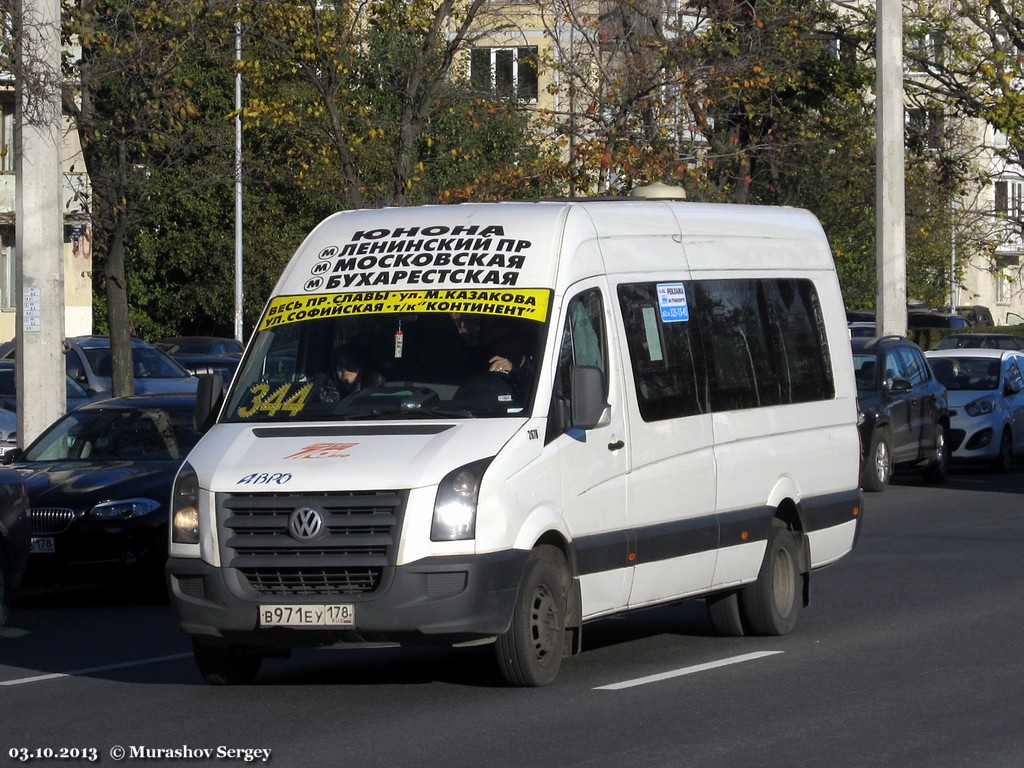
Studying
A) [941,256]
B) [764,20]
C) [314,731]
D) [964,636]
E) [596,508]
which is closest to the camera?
[314,731]

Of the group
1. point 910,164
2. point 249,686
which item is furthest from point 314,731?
point 910,164

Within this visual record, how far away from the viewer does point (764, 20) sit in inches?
1079

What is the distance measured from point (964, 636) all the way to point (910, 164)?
23973mm

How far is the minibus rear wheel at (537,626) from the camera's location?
855cm

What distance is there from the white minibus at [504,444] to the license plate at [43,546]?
3.95m

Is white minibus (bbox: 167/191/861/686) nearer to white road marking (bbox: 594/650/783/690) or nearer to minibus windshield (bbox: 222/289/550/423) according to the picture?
minibus windshield (bbox: 222/289/550/423)

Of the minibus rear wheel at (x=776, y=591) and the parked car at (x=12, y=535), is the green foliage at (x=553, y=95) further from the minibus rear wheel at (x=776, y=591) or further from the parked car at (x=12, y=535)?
the minibus rear wheel at (x=776, y=591)

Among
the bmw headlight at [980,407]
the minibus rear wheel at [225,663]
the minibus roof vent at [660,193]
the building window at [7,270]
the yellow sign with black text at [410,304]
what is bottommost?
the minibus rear wheel at [225,663]

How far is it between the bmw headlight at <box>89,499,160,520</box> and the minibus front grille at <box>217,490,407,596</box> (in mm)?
4763

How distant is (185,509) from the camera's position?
8641 millimetres

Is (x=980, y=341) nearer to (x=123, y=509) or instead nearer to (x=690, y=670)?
(x=123, y=509)

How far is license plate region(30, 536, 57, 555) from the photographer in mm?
12953

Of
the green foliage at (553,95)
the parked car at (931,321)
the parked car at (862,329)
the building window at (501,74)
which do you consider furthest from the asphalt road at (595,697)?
the parked car at (931,321)

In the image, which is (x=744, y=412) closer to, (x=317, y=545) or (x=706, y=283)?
(x=706, y=283)
